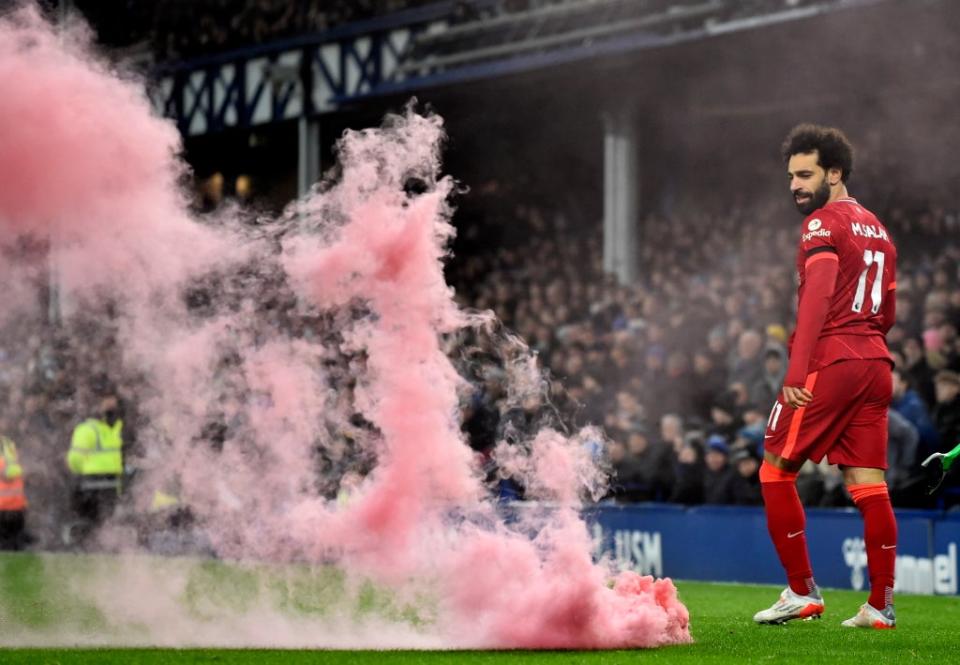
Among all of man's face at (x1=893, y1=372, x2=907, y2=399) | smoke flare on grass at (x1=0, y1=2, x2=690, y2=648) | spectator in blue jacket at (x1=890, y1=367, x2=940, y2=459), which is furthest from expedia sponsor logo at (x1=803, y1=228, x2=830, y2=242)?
man's face at (x1=893, y1=372, x2=907, y2=399)

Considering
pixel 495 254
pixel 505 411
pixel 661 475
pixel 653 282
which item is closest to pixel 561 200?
pixel 495 254

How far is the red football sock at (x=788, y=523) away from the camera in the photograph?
7.67 meters

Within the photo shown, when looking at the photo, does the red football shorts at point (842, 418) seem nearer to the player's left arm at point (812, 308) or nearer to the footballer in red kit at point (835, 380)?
the footballer in red kit at point (835, 380)

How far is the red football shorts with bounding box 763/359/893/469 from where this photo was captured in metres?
7.51

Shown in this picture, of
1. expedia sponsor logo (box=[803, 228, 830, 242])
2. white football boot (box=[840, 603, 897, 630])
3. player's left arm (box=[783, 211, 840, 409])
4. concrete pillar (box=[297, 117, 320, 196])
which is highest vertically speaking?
concrete pillar (box=[297, 117, 320, 196])

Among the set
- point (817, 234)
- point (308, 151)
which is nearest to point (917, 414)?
point (817, 234)

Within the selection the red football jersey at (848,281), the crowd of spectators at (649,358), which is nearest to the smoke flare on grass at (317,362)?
the crowd of spectators at (649,358)

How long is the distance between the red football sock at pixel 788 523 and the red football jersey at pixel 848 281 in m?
0.58

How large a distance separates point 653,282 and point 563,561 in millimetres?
12003

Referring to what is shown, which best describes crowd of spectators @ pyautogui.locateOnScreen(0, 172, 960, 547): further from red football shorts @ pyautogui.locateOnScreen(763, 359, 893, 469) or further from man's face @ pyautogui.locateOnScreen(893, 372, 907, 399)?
red football shorts @ pyautogui.locateOnScreen(763, 359, 893, 469)

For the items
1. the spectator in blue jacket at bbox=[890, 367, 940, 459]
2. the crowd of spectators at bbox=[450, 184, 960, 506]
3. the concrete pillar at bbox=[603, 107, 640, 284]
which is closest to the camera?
the spectator in blue jacket at bbox=[890, 367, 940, 459]

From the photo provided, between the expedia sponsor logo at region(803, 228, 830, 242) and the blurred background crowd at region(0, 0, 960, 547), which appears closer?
Answer: the expedia sponsor logo at region(803, 228, 830, 242)

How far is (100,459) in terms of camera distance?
52.5 feet

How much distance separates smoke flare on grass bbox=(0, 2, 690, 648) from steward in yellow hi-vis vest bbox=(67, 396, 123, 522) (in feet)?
26.1
